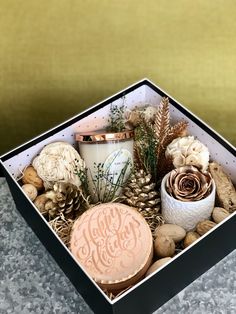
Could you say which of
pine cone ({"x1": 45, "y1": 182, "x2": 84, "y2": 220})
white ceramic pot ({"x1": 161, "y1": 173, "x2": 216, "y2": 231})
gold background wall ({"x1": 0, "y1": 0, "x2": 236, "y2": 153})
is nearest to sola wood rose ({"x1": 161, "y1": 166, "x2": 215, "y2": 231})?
white ceramic pot ({"x1": 161, "y1": 173, "x2": 216, "y2": 231})

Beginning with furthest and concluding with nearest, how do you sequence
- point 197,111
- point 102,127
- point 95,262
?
point 197,111
point 102,127
point 95,262

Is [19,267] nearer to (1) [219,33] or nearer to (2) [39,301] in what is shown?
(2) [39,301]

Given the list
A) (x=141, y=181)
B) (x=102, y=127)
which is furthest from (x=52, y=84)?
(x=141, y=181)

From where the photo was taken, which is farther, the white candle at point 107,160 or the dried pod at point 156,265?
the white candle at point 107,160

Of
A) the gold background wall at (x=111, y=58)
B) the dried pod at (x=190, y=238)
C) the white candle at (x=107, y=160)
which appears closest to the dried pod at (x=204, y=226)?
the dried pod at (x=190, y=238)

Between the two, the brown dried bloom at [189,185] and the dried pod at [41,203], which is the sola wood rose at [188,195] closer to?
the brown dried bloom at [189,185]

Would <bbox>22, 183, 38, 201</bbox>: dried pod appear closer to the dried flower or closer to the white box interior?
the white box interior

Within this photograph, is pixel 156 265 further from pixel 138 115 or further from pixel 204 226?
pixel 138 115
